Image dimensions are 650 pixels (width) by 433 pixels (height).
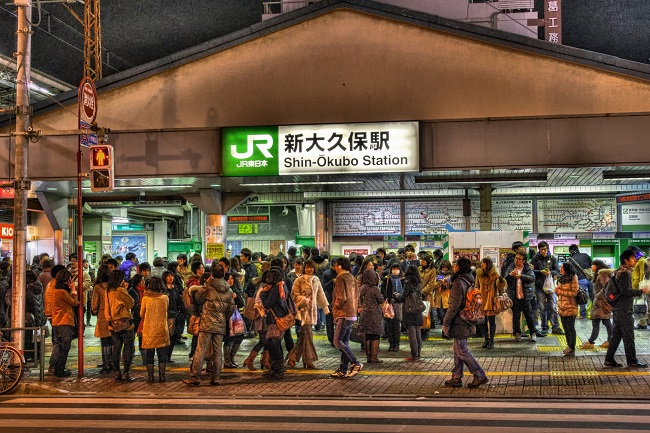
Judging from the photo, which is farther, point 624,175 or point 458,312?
point 624,175

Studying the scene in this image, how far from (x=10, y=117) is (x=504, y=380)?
13429 millimetres

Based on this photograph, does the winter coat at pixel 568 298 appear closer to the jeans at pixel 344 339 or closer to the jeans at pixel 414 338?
the jeans at pixel 414 338

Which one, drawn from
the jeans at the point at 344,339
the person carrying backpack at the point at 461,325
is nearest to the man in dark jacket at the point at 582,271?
the person carrying backpack at the point at 461,325

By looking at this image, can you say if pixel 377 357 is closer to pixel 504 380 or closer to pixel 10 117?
pixel 504 380

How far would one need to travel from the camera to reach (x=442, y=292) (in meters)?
15.7

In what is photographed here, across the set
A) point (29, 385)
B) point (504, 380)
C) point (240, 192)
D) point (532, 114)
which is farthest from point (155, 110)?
point (504, 380)

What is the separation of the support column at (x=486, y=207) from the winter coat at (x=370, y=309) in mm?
7627

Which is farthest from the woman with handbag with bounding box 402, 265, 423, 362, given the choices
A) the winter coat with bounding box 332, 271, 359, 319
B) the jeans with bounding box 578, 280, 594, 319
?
the jeans with bounding box 578, 280, 594, 319

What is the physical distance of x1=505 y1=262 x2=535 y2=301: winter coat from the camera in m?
13.7

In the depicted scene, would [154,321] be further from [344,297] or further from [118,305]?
[344,297]

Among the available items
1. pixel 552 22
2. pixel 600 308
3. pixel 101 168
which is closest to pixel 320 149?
pixel 101 168

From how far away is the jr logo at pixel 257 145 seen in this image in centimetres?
1550

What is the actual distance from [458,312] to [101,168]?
6468 millimetres

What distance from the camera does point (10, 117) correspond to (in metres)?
17.2
